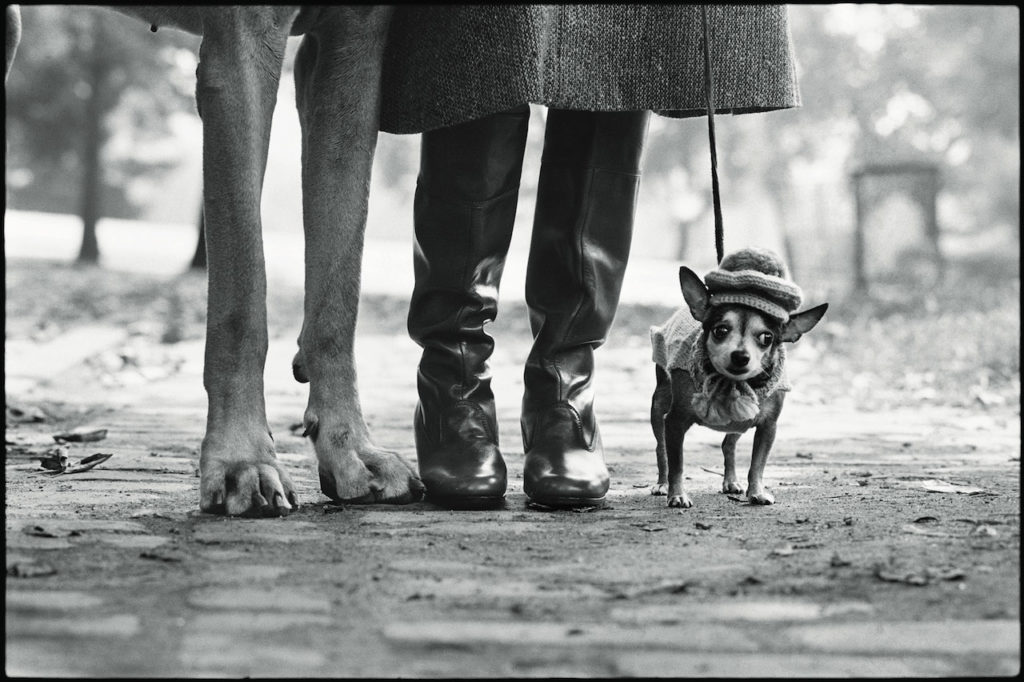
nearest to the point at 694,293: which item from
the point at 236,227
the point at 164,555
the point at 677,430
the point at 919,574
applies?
the point at 677,430

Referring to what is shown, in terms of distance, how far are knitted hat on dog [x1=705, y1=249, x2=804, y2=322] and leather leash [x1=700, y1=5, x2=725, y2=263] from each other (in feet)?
0.37

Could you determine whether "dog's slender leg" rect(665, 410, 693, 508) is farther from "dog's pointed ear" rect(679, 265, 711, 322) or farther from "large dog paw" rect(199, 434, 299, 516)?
"large dog paw" rect(199, 434, 299, 516)

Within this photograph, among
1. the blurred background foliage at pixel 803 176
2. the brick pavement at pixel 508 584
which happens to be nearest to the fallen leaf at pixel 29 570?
the brick pavement at pixel 508 584

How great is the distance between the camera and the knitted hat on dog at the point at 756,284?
2635 mm

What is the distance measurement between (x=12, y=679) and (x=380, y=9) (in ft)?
5.83

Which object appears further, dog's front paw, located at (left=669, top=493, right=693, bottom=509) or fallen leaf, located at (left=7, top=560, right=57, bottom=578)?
dog's front paw, located at (left=669, top=493, right=693, bottom=509)

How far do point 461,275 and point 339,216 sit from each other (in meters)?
0.32

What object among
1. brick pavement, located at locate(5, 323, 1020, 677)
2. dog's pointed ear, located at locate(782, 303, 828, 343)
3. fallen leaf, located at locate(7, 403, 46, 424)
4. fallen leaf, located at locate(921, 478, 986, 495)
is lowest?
brick pavement, located at locate(5, 323, 1020, 677)

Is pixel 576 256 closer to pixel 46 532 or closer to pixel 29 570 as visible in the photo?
pixel 46 532

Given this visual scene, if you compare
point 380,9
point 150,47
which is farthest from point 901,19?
point 380,9

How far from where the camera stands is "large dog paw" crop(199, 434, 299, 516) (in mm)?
2549

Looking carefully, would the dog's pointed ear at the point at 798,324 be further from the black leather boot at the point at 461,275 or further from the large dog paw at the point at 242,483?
the large dog paw at the point at 242,483

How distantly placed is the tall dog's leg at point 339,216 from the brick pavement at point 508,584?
0.63ft

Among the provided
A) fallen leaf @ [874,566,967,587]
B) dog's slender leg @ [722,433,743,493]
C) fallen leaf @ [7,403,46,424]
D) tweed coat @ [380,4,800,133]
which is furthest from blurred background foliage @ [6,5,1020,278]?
fallen leaf @ [874,566,967,587]
